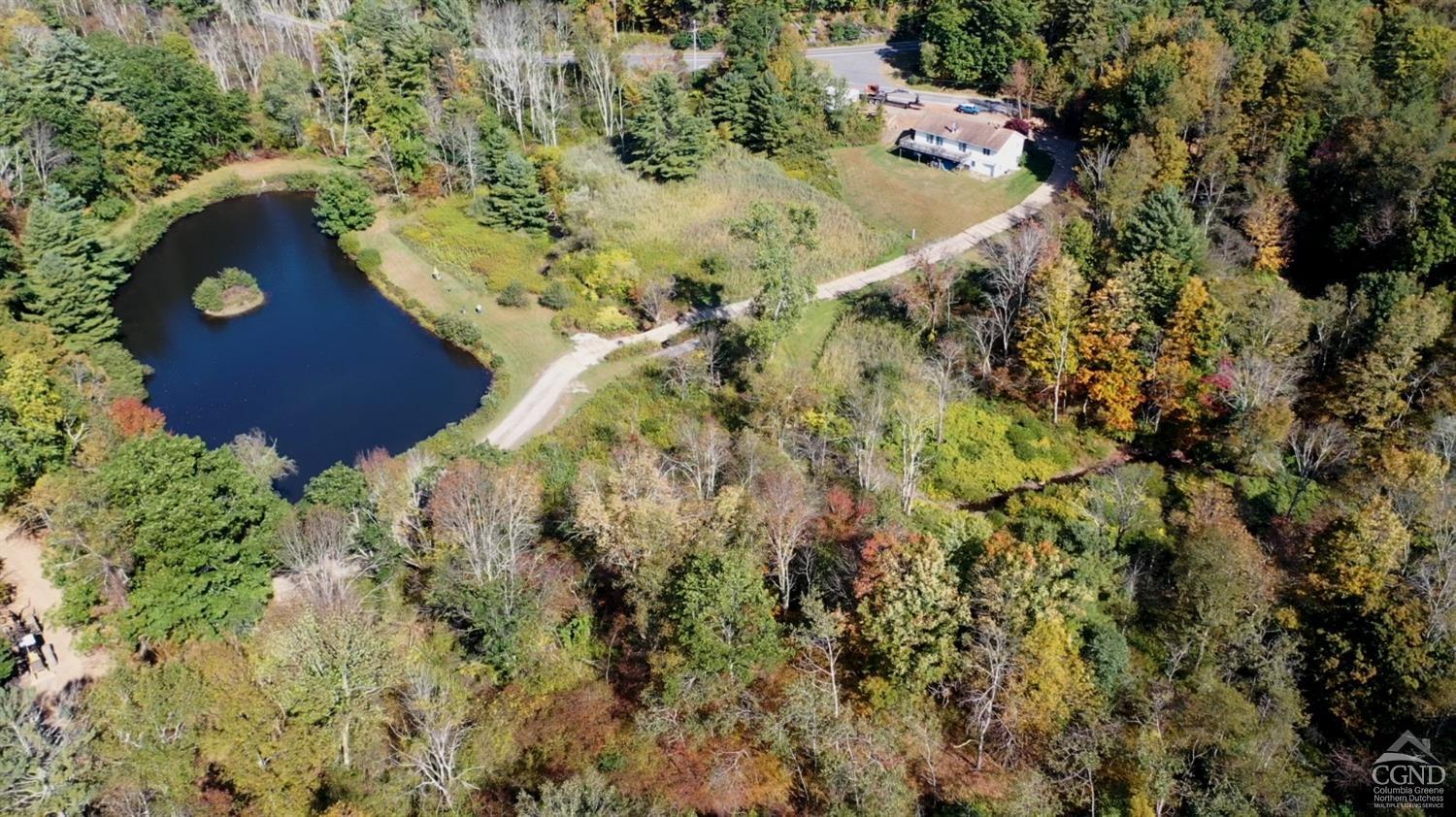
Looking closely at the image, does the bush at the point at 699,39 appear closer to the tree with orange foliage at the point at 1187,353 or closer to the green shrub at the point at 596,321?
the green shrub at the point at 596,321

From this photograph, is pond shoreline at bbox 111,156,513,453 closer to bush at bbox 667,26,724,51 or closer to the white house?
bush at bbox 667,26,724,51

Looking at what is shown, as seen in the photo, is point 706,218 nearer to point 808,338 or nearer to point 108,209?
point 808,338

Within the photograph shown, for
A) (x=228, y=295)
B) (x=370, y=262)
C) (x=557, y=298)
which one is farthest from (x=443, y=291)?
(x=228, y=295)

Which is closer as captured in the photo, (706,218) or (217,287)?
(217,287)

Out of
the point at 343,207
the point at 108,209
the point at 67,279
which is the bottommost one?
the point at 108,209

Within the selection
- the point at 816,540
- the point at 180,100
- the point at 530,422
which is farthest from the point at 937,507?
the point at 180,100

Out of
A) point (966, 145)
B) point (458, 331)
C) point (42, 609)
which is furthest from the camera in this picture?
point (966, 145)

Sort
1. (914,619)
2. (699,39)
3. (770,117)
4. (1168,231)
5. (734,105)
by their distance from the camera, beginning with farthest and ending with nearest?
(699,39) < (734,105) < (770,117) < (1168,231) < (914,619)
